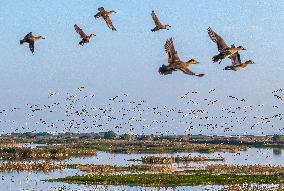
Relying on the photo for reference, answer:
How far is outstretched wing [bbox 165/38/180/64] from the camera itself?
16.0 meters

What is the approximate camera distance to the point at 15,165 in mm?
63594

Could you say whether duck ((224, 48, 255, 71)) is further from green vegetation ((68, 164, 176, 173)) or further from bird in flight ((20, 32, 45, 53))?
green vegetation ((68, 164, 176, 173))

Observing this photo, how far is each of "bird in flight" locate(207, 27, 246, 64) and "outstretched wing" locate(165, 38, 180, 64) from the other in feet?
3.56

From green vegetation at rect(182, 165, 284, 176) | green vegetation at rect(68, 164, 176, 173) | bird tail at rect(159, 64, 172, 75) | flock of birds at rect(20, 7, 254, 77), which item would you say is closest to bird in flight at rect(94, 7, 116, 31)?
flock of birds at rect(20, 7, 254, 77)

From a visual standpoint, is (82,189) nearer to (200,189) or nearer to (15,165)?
(200,189)

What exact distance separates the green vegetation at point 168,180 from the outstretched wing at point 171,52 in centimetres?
3417

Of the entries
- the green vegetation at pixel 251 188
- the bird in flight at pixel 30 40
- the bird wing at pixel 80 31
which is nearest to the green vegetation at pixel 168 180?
the green vegetation at pixel 251 188

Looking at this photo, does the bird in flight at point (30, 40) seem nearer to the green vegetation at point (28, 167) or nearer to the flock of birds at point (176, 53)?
Answer: the flock of birds at point (176, 53)

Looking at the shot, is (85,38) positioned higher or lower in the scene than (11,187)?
higher

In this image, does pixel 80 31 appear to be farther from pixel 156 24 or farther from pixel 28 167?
pixel 28 167

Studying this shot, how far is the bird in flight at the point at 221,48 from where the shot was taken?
16008mm

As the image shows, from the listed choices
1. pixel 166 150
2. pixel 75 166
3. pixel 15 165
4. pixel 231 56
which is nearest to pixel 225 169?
pixel 75 166

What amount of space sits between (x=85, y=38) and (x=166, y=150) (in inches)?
3476

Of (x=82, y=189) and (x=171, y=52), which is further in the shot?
(x=82, y=189)
